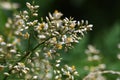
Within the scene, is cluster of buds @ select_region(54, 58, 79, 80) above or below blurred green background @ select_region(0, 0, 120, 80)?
below

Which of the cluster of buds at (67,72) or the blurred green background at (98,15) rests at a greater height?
the blurred green background at (98,15)

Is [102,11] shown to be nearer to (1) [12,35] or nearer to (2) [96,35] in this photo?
(2) [96,35]

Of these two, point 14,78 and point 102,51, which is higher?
point 102,51

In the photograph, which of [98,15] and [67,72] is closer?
[67,72]

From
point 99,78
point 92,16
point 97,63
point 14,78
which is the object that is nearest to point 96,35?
point 92,16

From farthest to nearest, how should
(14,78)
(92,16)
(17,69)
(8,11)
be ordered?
(92,16) → (8,11) → (14,78) → (17,69)

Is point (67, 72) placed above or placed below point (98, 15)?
below

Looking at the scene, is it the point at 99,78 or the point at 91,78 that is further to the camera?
the point at 99,78

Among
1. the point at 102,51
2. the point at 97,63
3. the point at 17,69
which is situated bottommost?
the point at 17,69

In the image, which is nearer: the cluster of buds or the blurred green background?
the cluster of buds

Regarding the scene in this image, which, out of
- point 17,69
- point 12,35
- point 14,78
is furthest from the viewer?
point 12,35

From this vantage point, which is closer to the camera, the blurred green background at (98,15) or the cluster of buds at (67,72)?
the cluster of buds at (67,72)
